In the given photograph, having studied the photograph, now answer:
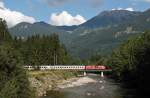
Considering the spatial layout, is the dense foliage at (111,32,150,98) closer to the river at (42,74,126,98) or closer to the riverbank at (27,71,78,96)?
the river at (42,74,126,98)

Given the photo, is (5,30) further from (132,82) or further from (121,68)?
(132,82)

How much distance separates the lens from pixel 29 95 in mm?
55031

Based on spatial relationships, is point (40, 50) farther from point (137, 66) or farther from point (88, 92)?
point (137, 66)

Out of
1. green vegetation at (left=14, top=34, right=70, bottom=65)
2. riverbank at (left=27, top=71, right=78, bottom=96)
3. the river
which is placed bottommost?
the river

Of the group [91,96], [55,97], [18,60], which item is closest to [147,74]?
[91,96]

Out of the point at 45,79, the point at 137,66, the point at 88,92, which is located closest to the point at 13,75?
the point at 88,92

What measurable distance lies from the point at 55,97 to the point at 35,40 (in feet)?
288

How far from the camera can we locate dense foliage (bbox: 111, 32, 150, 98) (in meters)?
90.7

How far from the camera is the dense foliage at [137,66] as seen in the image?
90.7 metres

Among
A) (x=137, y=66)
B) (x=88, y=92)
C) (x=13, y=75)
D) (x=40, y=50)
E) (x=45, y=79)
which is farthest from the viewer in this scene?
(x=40, y=50)

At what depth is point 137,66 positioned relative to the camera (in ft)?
338

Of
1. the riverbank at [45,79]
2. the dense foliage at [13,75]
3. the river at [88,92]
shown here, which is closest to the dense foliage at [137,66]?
the river at [88,92]

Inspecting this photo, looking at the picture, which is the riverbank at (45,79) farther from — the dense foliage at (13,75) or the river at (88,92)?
the dense foliage at (13,75)

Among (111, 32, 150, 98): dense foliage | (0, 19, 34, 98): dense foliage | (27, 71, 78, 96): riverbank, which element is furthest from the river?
(0, 19, 34, 98): dense foliage
